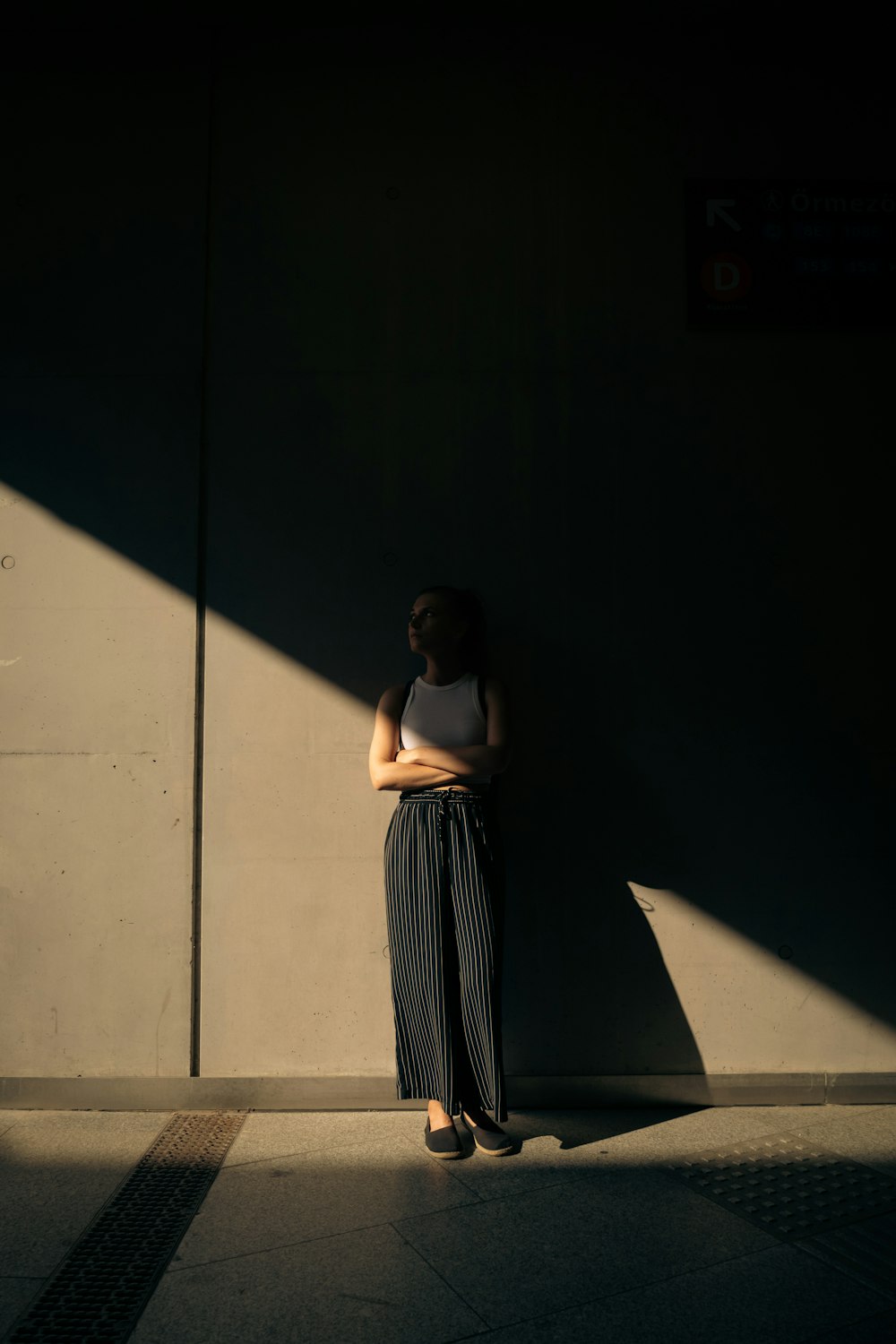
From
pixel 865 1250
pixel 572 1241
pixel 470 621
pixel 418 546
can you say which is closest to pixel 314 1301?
pixel 572 1241

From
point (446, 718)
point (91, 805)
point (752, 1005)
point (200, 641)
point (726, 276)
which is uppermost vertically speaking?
point (726, 276)

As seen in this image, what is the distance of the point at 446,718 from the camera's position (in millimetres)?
2980

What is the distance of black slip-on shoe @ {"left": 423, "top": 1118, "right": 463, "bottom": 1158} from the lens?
2764 mm

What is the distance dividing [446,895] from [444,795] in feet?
1.01

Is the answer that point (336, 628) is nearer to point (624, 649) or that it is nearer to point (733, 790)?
point (624, 649)

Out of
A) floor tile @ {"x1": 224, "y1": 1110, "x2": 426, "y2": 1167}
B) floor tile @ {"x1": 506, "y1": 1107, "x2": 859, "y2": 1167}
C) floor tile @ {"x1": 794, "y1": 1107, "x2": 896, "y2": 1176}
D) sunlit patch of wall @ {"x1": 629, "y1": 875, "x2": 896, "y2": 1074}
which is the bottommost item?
floor tile @ {"x1": 794, "y1": 1107, "x2": 896, "y2": 1176}

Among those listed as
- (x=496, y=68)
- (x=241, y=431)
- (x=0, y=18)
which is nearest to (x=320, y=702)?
(x=241, y=431)

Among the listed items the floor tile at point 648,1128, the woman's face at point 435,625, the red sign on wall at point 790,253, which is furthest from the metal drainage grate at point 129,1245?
the red sign on wall at point 790,253

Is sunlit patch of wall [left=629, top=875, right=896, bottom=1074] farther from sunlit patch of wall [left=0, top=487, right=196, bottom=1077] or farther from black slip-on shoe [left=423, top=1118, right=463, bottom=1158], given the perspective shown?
sunlit patch of wall [left=0, top=487, right=196, bottom=1077]

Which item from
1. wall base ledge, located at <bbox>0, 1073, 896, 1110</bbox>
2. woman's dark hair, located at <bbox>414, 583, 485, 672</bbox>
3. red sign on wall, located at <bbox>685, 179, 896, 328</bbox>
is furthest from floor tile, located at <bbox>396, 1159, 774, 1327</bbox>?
red sign on wall, located at <bbox>685, 179, 896, 328</bbox>

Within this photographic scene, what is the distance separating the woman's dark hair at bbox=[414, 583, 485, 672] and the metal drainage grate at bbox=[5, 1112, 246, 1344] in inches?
67.0

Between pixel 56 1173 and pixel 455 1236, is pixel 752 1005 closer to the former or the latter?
pixel 455 1236

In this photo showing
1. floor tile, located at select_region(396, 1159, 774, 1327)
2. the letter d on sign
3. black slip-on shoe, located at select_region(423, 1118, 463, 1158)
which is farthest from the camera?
the letter d on sign

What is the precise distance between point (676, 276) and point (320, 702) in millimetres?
1978
